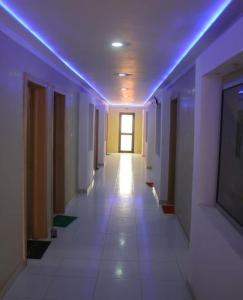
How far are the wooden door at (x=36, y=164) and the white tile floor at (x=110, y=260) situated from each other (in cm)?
38

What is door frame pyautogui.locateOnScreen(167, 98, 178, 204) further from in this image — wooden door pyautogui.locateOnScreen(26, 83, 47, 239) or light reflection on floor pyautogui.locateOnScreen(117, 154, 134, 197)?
wooden door pyautogui.locateOnScreen(26, 83, 47, 239)

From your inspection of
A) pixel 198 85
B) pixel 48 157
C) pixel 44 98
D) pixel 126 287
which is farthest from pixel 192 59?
pixel 126 287

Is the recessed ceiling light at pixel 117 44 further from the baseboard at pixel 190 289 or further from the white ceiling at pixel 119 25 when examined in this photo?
the baseboard at pixel 190 289

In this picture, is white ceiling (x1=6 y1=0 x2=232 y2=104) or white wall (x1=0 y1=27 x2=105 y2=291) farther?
white wall (x1=0 y1=27 x2=105 y2=291)

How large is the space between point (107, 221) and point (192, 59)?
9.02ft

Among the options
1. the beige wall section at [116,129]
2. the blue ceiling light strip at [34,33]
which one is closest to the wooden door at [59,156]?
the blue ceiling light strip at [34,33]

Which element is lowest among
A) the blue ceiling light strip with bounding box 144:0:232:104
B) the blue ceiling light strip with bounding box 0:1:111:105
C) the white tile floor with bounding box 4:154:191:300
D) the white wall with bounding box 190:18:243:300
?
the white tile floor with bounding box 4:154:191:300

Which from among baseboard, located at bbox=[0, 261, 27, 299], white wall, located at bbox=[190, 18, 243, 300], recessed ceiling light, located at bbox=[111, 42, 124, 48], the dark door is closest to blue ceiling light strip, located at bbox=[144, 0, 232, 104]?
white wall, located at bbox=[190, 18, 243, 300]

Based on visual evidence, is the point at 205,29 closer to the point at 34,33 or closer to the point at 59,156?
the point at 34,33

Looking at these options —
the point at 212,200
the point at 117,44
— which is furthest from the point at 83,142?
the point at 212,200

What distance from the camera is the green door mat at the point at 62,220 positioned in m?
4.93

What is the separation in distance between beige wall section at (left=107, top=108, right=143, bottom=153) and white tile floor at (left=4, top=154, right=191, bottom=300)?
9.64 meters

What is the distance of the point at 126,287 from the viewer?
10.3 ft

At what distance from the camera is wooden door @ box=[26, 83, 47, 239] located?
159 inches
